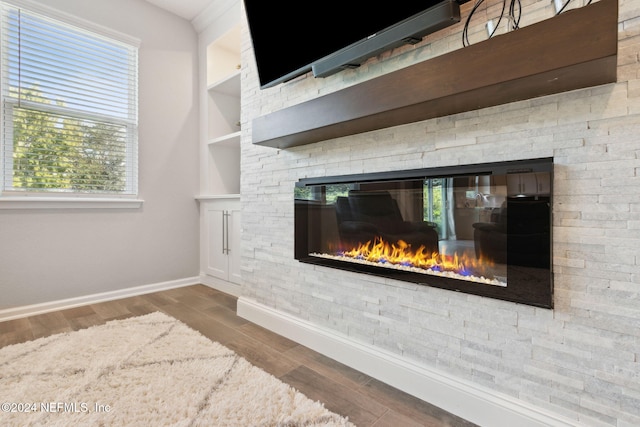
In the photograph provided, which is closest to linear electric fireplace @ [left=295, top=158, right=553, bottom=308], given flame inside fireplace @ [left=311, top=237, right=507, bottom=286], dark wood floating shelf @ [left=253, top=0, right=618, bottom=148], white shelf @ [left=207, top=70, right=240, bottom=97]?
flame inside fireplace @ [left=311, top=237, right=507, bottom=286]

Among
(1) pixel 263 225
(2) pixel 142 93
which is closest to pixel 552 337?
(1) pixel 263 225

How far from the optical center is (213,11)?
3.02 metres

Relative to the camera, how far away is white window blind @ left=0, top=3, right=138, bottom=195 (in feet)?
7.57

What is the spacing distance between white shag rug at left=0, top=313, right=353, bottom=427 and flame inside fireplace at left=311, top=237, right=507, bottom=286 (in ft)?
2.25

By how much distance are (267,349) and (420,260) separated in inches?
40.4

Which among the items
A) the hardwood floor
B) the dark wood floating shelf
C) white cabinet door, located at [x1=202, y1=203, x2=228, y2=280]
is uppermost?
the dark wood floating shelf

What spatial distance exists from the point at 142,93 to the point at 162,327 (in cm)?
219

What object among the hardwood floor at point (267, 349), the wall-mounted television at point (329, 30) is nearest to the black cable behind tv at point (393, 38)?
the wall-mounted television at point (329, 30)

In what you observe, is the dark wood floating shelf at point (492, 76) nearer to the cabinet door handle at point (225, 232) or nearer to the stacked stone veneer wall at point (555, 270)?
the stacked stone veneer wall at point (555, 270)

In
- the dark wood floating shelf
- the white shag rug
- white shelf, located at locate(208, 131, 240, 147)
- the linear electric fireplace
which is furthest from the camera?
white shelf, located at locate(208, 131, 240, 147)

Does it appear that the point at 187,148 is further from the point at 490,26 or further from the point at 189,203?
the point at 490,26

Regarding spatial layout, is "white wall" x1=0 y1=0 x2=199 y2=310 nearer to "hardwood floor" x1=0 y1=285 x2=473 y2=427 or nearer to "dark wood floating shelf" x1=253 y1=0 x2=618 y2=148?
"hardwood floor" x1=0 y1=285 x2=473 y2=427

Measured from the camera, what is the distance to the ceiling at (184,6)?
2.95 metres

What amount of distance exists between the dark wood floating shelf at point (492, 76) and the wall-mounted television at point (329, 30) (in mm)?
213
